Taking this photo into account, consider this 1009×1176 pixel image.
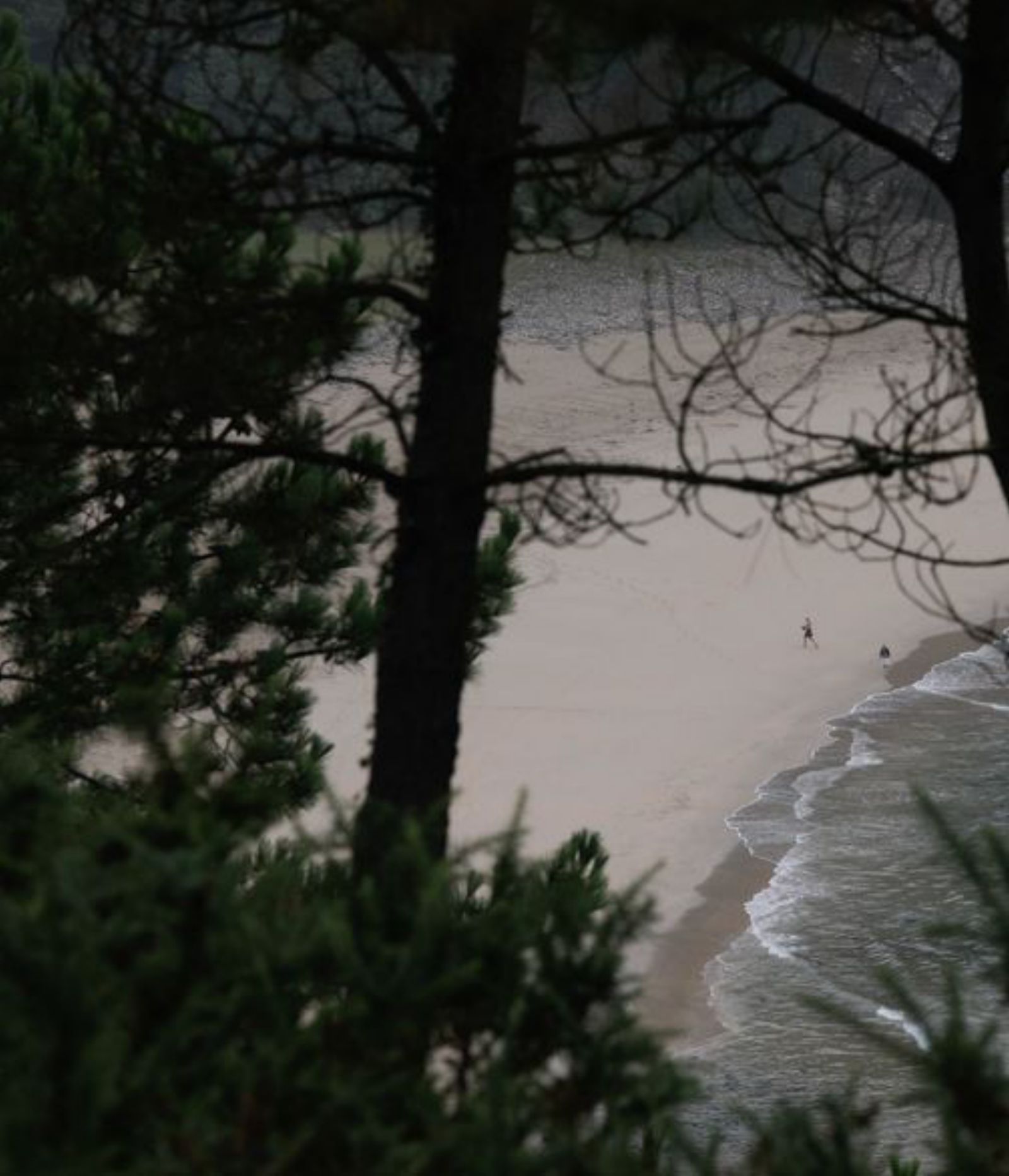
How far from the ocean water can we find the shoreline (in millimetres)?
119

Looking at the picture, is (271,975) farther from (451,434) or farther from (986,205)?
(986,205)

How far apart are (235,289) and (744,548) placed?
28.0 metres

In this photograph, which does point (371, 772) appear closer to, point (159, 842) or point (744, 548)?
point (159, 842)

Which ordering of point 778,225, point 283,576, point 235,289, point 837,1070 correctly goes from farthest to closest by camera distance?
point 837,1070, point 283,576, point 235,289, point 778,225

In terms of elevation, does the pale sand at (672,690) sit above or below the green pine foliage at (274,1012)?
above

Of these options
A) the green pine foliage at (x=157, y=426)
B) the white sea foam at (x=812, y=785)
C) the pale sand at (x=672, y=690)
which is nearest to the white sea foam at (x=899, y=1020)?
the pale sand at (x=672, y=690)

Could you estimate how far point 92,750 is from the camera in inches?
904

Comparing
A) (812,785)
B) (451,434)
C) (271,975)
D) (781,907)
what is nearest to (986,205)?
(451,434)

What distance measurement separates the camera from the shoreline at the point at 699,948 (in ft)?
60.2

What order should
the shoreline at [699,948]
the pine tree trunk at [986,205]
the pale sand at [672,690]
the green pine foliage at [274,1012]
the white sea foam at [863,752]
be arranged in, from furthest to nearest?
the white sea foam at [863,752] → the pale sand at [672,690] → the shoreline at [699,948] → the pine tree trunk at [986,205] → the green pine foliage at [274,1012]

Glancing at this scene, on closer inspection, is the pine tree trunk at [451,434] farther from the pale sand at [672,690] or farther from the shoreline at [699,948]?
the pale sand at [672,690]

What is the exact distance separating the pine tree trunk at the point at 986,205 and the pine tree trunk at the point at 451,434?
1.28 meters

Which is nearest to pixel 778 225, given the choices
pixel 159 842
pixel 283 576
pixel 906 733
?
pixel 159 842

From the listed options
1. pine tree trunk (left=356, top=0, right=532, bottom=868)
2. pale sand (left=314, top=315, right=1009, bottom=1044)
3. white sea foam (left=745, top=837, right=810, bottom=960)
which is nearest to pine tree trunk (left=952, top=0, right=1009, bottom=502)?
pine tree trunk (left=356, top=0, right=532, bottom=868)
